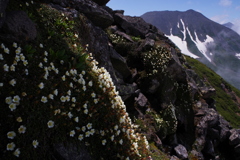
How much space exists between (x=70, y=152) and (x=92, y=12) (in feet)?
25.9

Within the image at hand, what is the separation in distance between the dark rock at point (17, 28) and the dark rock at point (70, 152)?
300 cm

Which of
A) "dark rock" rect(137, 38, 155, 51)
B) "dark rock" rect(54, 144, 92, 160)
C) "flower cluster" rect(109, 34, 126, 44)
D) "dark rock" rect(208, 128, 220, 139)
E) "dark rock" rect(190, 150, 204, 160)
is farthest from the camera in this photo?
"dark rock" rect(208, 128, 220, 139)

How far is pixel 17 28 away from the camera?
5.20m

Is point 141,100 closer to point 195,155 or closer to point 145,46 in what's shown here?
point 145,46

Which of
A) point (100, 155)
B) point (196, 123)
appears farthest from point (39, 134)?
point (196, 123)

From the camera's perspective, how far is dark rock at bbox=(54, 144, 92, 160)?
4.45 m

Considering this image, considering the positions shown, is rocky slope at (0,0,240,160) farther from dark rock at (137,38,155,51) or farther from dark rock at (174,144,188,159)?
dark rock at (137,38,155,51)

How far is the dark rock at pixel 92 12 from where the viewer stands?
396 inches

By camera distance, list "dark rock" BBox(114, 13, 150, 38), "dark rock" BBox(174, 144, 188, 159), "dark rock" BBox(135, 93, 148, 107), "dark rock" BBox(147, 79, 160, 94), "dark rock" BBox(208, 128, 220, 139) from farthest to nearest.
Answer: "dark rock" BBox(208, 128, 220, 139) → "dark rock" BBox(114, 13, 150, 38) → "dark rock" BBox(147, 79, 160, 94) → "dark rock" BBox(135, 93, 148, 107) → "dark rock" BBox(174, 144, 188, 159)

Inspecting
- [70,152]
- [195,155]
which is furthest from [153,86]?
[70,152]

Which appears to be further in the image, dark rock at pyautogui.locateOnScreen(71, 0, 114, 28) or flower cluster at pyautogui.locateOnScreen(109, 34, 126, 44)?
Answer: flower cluster at pyautogui.locateOnScreen(109, 34, 126, 44)

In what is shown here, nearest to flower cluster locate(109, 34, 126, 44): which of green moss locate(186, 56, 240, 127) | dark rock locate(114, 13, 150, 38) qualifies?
dark rock locate(114, 13, 150, 38)

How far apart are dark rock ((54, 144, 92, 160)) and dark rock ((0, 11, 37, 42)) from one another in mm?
3000

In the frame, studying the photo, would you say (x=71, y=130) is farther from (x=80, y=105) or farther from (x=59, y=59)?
(x=59, y=59)
